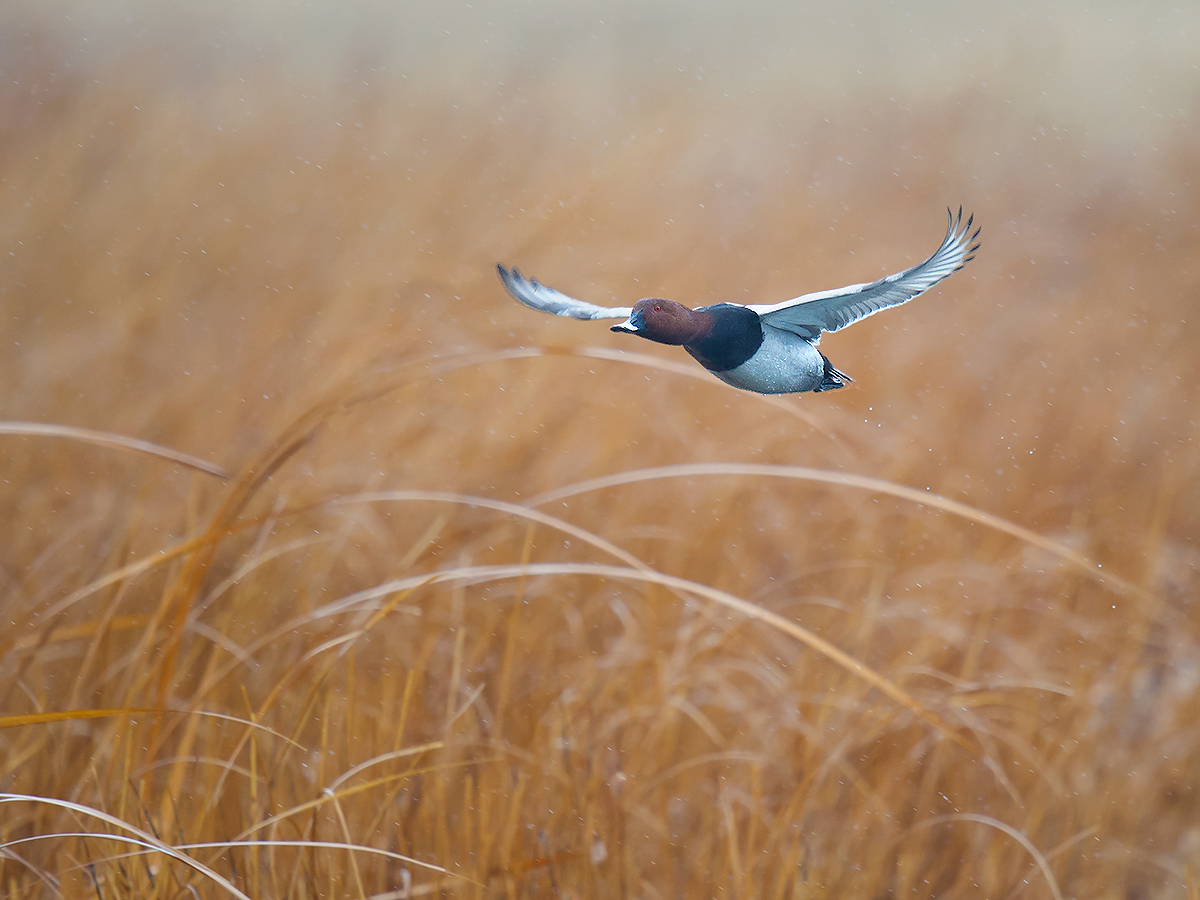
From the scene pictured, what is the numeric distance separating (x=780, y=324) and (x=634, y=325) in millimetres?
75

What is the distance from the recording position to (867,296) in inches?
10.1

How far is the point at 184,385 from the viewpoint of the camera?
1318 mm

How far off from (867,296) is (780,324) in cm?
3

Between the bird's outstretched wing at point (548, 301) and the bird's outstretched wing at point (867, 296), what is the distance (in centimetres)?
5

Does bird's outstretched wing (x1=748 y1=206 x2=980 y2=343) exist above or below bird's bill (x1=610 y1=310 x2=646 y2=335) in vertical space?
above

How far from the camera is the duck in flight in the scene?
234mm

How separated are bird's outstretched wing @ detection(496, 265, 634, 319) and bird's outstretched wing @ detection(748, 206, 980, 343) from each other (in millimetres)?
53

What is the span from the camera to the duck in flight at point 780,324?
234mm

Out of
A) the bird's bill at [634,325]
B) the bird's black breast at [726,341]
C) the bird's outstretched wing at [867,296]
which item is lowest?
the bird's bill at [634,325]

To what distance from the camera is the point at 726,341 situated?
0.24 metres

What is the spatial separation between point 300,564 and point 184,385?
42 centimetres

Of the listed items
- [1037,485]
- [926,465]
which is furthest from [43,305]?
[1037,485]

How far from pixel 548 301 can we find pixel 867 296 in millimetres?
116

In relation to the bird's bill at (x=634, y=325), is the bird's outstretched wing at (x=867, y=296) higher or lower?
higher
